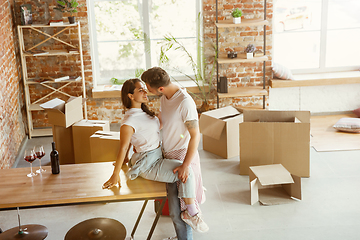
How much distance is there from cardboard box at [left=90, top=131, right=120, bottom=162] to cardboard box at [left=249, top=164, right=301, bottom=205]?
1.36 m

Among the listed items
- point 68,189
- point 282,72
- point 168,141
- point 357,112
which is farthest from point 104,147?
point 357,112

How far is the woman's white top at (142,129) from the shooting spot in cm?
263

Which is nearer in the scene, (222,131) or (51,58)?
(222,131)

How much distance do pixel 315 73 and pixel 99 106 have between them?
3.49 m

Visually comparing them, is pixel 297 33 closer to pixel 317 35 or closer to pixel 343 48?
pixel 317 35

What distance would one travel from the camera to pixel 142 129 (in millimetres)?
2646

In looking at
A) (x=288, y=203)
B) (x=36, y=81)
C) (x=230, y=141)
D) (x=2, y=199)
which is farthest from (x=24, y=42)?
Answer: (x=288, y=203)

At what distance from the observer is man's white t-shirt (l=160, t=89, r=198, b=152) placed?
2684 mm

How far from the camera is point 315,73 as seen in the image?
6.24 m

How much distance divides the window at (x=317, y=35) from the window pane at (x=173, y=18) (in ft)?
4.35

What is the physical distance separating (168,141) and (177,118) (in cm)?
20

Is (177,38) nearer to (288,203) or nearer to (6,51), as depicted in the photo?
(6,51)

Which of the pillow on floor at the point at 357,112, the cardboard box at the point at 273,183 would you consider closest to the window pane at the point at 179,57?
the pillow on floor at the point at 357,112

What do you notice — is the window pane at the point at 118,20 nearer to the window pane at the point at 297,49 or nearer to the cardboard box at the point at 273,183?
the window pane at the point at 297,49
